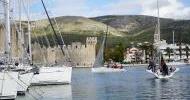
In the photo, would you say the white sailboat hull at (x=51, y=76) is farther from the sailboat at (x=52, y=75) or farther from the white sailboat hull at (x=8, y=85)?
the white sailboat hull at (x=8, y=85)

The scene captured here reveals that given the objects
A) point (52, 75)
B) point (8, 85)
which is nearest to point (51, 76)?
point (52, 75)

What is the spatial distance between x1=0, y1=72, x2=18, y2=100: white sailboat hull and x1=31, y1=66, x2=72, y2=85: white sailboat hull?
20.9m

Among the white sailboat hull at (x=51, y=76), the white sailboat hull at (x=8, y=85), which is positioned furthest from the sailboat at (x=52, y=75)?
the white sailboat hull at (x=8, y=85)

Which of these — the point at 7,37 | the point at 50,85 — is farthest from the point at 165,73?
the point at 7,37

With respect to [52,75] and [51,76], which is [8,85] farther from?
[51,76]

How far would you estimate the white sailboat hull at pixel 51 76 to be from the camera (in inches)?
2281

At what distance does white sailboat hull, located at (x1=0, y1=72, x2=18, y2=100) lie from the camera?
116ft

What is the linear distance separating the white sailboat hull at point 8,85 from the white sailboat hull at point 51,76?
68.7 ft

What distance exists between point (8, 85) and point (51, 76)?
23617 mm

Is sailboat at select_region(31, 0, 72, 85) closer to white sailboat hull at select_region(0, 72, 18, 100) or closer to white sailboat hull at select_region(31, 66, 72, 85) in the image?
white sailboat hull at select_region(31, 66, 72, 85)

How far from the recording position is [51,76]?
5931 centimetres

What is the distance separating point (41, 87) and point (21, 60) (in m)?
3.42

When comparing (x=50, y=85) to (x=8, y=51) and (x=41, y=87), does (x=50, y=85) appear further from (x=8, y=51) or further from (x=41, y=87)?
(x=8, y=51)

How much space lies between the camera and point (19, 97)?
42875 mm
